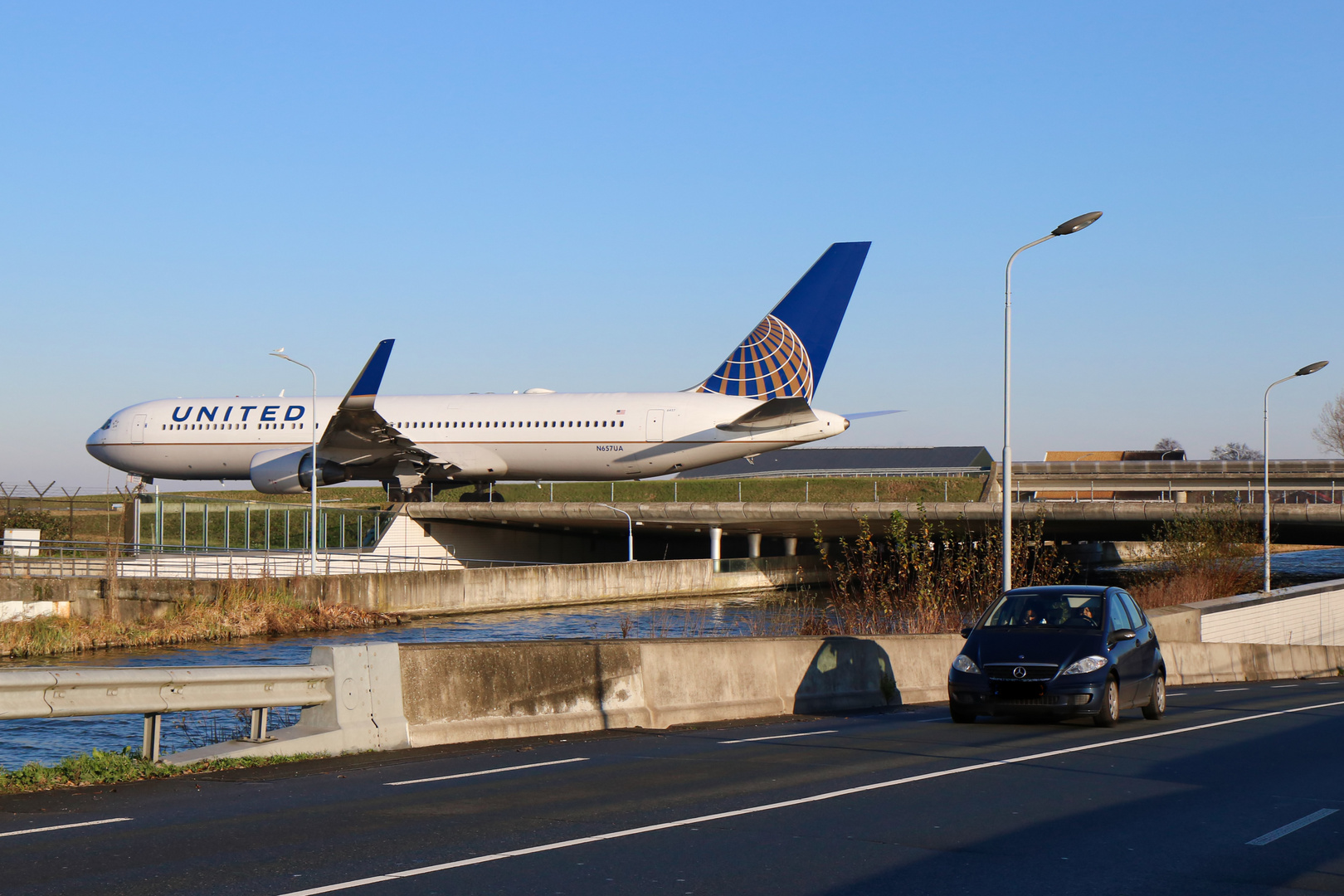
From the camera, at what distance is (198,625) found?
34.3 metres

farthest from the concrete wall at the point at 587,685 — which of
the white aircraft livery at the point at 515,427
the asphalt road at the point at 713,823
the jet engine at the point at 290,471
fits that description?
the jet engine at the point at 290,471

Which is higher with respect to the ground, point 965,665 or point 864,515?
point 864,515

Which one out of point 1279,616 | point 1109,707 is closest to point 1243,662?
point 1279,616

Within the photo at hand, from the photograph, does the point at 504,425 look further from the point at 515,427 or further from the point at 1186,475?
the point at 1186,475

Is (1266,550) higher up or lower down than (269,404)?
lower down

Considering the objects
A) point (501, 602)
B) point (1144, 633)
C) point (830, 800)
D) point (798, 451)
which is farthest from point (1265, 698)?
point (798, 451)

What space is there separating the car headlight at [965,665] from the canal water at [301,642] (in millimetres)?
6205

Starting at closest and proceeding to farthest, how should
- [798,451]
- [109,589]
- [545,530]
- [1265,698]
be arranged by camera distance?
[1265,698]
[109,589]
[545,530]
[798,451]

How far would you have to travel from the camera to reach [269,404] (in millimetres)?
53594

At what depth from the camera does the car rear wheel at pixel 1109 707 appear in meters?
13.8

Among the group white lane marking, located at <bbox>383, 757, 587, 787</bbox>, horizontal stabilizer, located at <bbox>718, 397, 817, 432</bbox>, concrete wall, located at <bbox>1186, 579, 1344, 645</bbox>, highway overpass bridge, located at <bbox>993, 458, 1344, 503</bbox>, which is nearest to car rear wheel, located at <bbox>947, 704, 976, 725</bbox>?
white lane marking, located at <bbox>383, 757, 587, 787</bbox>

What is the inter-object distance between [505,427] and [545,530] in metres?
12.5

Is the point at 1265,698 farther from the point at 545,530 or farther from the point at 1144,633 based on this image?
the point at 545,530

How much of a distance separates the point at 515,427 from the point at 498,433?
2.96ft
